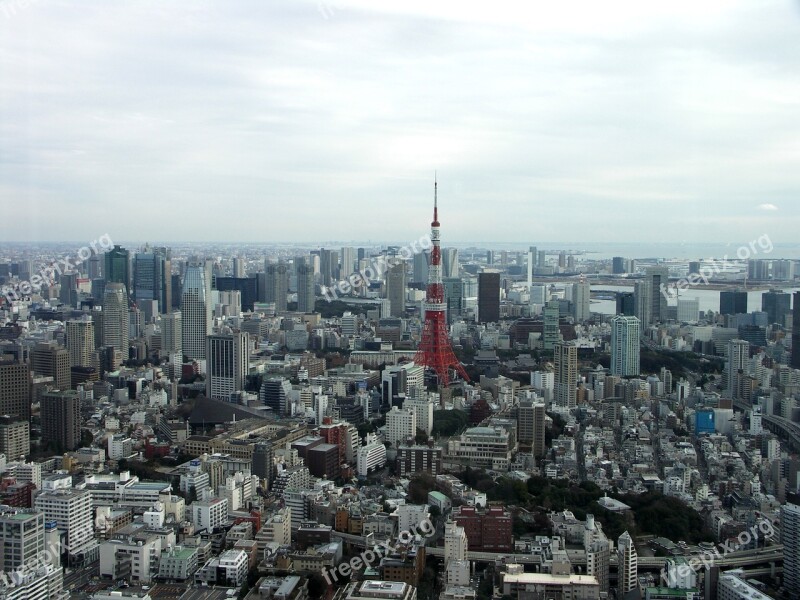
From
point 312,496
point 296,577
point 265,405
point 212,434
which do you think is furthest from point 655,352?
point 296,577

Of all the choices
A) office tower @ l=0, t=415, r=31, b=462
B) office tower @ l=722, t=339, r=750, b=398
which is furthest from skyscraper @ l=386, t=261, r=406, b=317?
office tower @ l=0, t=415, r=31, b=462

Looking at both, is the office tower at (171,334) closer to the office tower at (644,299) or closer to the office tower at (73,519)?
the office tower at (644,299)

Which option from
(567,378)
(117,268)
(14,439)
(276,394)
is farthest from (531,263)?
(14,439)

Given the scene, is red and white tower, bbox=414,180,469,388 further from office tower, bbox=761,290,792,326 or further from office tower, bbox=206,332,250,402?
office tower, bbox=761,290,792,326

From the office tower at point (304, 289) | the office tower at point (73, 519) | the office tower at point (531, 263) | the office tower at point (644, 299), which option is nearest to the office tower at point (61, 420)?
the office tower at point (73, 519)

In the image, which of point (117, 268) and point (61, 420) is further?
point (117, 268)

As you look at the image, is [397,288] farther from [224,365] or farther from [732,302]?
[224,365]
